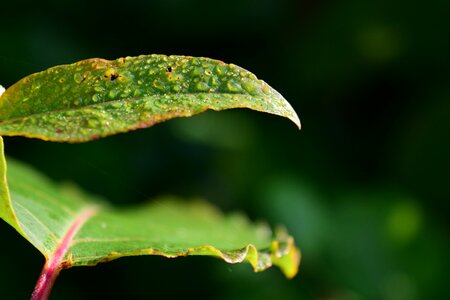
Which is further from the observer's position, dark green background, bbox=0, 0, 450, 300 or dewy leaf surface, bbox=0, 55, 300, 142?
dark green background, bbox=0, 0, 450, 300

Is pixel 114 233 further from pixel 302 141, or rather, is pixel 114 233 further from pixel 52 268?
pixel 302 141

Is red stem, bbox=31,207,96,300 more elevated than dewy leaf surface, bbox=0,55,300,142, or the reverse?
dewy leaf surface, bbox=0,55,300,142

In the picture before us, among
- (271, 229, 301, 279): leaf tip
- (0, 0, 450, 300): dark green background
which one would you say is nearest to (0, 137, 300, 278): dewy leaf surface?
(271, 229, 301, 279): leaf tip

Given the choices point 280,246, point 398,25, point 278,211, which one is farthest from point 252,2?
point 280,246

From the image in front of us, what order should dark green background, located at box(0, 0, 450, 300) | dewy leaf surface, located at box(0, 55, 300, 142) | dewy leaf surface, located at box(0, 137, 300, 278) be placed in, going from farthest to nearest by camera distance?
dark green background, located at box(0, 0, 450, 300)
dewy leaf surface, located at box(0, 137, 300, 278)
dewy leaf surface, located at box(0, 55, 300, 142)

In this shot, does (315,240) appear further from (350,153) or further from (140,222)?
(140,222)

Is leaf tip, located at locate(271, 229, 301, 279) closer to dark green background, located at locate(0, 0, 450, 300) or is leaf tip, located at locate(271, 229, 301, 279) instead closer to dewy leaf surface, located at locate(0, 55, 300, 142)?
dewy leaf surface, located at locate(0, 55, 300, 142)

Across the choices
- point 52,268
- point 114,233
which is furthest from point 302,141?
point 52,268

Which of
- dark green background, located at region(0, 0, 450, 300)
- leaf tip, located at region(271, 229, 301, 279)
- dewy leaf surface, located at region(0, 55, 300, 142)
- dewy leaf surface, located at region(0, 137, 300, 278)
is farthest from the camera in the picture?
dark green background, located at region(0, 0, 450, 300)
